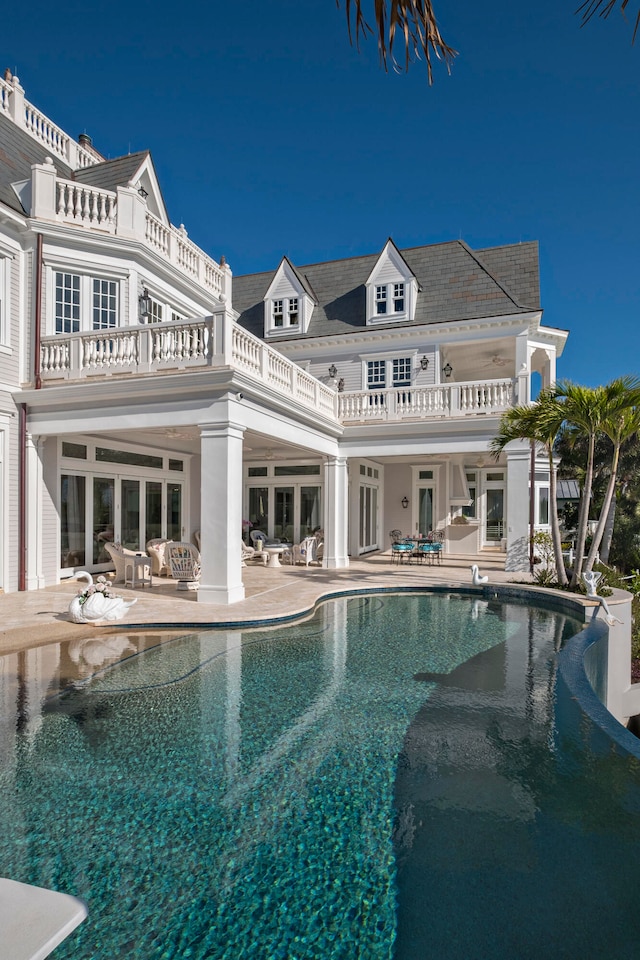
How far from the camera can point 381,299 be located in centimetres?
1959

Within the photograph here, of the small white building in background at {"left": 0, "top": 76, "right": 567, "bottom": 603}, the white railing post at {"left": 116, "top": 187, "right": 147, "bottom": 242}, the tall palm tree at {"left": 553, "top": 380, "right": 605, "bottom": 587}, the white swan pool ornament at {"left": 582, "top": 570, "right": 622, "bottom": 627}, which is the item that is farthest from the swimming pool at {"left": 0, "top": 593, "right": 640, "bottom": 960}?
the white railing post at {"left": 116, "top": 187, "right": 147, "bottom": 242}

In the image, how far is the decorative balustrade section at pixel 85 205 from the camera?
480 inches

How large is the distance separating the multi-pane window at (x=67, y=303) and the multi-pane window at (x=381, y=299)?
419 inches

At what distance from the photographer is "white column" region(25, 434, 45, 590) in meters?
11.7

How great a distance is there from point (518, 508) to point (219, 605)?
866 centimetres

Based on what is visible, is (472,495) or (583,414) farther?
(472,495)

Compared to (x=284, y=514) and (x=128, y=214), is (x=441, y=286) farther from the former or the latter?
(x=128, y=214)

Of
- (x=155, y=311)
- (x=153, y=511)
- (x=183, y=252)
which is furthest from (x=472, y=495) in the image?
(x=155, y=311)

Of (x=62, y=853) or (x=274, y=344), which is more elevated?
(x=274, y=344)

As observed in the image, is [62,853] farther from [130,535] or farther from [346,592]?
[130,535]

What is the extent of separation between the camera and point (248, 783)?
4.18 metres

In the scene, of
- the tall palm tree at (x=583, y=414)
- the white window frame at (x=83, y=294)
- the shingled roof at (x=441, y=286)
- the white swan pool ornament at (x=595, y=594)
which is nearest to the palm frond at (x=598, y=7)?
the white swan pool ornament at (x=595, y=594)

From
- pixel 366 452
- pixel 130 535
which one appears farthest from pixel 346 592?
pixel 130 535

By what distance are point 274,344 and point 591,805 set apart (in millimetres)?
18629
